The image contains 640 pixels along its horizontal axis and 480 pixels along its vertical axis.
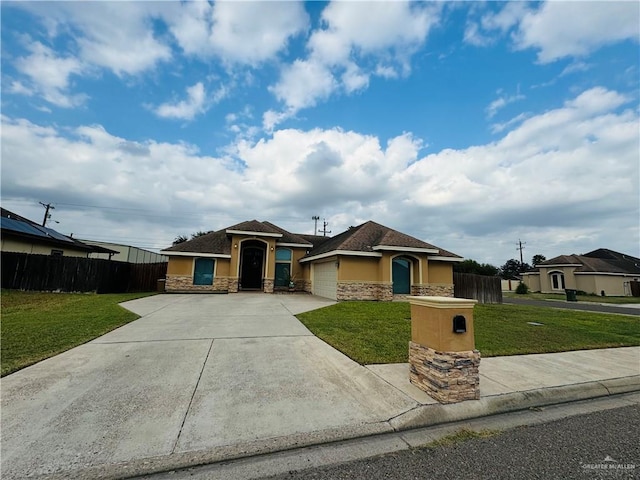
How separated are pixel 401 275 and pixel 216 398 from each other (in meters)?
13.6

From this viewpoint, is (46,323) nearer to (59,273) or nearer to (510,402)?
(59,273)

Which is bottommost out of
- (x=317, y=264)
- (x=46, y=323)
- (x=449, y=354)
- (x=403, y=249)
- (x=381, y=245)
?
(x=46, y=323)

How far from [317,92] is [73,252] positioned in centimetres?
1995

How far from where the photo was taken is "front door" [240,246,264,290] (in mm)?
20922

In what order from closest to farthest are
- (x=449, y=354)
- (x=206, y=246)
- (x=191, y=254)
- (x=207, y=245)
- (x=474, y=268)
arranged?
(x=449, y=354) → (x=191, y=254) → (x=206, y=246) → (x=207, y=245) → (x=474, y=268)

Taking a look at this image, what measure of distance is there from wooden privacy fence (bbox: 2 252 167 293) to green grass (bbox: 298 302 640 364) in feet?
39.4

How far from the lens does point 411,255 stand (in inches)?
623

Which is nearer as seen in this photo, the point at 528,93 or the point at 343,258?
the point at 528,93

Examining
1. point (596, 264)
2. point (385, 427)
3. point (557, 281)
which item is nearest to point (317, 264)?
point (385, 427)

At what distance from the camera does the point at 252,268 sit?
69.4 feet

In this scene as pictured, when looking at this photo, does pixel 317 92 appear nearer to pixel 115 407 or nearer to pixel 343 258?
pixel 343 258

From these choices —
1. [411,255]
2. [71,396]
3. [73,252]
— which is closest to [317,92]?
[411,255]

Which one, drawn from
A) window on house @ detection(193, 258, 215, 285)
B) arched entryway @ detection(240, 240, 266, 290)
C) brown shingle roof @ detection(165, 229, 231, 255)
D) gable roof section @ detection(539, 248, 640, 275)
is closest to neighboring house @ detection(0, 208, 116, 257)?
brown shingle roof @ detection(165, 229, 231, 255)

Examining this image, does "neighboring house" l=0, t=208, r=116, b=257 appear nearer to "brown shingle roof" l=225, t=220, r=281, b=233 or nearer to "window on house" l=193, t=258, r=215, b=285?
"window on house" l=193, t=258, r=215, b=285
